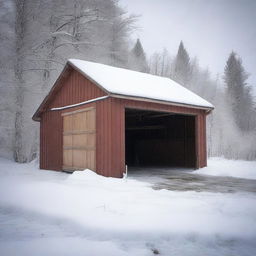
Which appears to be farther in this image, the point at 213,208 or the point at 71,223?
the point at 213,208

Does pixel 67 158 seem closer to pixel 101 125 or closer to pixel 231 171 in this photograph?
pixel 101 125

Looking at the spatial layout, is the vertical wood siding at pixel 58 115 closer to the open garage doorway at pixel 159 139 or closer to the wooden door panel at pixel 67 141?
the wooden door panel at pixel 67 141

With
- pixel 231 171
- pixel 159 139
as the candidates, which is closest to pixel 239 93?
pixel 159 139

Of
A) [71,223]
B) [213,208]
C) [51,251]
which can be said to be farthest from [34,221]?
[213,208]

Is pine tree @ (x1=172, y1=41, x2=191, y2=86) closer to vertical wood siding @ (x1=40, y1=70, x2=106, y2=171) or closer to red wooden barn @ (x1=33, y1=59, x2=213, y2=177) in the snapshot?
red wooden barn @ (x1=33, y1=59, x2=213, y2=177)

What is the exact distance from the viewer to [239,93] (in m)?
38.7

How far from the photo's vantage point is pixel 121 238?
394 centimetres

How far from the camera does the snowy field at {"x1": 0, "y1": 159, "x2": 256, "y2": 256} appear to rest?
355 centimetres

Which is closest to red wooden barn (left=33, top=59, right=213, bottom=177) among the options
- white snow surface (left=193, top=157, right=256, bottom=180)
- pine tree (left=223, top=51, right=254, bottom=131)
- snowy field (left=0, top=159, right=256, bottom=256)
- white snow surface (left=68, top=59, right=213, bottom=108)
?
white snow surface (left=68, top=59, right=213, bottom=108)

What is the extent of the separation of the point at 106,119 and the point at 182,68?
32.6m

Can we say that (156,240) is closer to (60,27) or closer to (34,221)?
(34,221)

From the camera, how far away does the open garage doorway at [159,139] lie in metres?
14.7

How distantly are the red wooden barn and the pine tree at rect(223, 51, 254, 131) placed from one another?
25.4m

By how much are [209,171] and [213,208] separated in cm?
667
